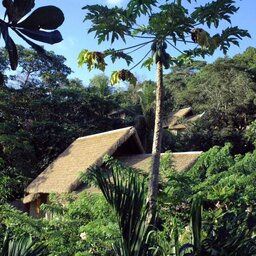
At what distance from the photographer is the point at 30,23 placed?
44.7 inches

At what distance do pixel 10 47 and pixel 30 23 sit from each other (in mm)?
93

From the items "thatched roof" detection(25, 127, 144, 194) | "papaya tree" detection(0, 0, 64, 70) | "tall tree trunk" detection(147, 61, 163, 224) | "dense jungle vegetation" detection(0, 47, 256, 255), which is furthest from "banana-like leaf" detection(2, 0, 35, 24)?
"thatched roof" detection(25, 127, 144, 194)

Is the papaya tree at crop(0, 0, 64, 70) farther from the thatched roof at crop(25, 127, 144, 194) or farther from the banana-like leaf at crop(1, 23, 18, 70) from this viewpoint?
the thatched roof at crop(25, 127, 144, 194)

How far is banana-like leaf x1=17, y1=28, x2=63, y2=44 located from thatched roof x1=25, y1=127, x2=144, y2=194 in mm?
8777

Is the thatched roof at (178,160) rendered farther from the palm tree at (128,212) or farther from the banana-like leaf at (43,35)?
the banana-like leaf at (43,35)

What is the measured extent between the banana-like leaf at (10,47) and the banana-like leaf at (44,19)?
4 cm

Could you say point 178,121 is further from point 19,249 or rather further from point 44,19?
point 44,19

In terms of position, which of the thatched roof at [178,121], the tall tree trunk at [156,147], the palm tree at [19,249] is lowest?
the palm tree at [19,249]

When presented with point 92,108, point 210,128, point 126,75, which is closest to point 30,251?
point 126,75

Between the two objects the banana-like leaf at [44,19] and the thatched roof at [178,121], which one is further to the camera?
the thatched roof at [178,121]

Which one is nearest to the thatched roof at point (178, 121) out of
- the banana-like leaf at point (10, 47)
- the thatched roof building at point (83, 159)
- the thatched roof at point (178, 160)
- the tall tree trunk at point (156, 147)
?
the thatched roof building at point (83, 159)

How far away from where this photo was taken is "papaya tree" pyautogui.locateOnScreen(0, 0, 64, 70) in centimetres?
112

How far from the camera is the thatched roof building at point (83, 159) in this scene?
10.2 metres

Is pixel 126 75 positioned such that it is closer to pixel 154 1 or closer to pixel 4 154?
pixel 154 1
